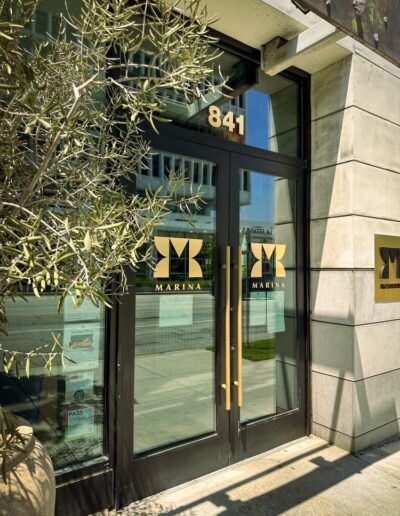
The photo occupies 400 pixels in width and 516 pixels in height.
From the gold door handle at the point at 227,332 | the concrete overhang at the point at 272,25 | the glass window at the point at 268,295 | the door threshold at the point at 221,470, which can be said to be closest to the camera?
the door threshold at the point at 221,470

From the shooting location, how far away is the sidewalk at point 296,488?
283 centimetres

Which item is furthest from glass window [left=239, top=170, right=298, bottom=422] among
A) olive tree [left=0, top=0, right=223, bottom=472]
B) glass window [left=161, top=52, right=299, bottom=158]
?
olive tree [left=0, top=0, right=223, bottom=472]

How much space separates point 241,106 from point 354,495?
11.4ft

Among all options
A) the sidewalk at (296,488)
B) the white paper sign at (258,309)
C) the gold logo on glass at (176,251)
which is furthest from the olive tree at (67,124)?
the white paper sign at (258,309)

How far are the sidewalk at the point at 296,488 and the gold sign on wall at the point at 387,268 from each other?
153cm

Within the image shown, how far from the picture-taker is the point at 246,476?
129 inches

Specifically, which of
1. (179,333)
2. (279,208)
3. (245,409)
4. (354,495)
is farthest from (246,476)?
(279,208)

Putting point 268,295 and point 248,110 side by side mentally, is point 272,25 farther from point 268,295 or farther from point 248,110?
point 268,295

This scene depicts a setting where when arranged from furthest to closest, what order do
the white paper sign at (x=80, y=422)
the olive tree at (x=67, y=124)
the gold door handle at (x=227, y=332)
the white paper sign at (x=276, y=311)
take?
the white paper sign at (x=276, y=311) < the gold door handle at (x=227, y=332) < the white paper sign at (x=80, y=422) < the olive tree at (x=67, y=124)

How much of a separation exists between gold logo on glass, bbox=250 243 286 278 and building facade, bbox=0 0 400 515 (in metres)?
0.02

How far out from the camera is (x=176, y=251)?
127 inches

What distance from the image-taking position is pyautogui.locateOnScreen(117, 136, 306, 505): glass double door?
3100mm

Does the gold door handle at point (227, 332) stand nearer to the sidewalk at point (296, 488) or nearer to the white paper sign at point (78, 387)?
the sidewalk at point (296, 488)

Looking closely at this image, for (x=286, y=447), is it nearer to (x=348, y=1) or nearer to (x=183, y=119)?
(x=183, y=119)
